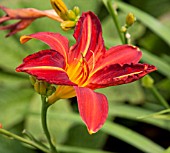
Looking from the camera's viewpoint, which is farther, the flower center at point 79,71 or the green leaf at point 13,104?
the green leaf at point 13,104

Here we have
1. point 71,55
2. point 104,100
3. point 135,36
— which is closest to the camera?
point 104,100

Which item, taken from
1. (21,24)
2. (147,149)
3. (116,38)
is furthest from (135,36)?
(21,24)

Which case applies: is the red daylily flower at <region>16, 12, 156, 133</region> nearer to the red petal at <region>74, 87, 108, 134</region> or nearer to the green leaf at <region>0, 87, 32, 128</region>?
the red petal at <region>74, 87, 108, 134</region>

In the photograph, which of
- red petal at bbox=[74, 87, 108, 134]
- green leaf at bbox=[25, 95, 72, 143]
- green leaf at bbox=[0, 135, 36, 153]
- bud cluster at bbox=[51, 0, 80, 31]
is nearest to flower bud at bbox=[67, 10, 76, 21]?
bud cluster at bbox=[51, 0, 80, 31]

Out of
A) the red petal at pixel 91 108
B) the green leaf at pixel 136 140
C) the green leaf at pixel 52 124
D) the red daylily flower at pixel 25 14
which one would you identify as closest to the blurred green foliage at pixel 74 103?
the green leaf at pixel 52 124

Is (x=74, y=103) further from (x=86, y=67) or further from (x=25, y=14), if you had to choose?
(x=86, y=67)

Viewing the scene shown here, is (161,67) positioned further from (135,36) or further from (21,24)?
(21,24)

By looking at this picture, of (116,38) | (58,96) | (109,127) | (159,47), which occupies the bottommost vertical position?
(159,47)

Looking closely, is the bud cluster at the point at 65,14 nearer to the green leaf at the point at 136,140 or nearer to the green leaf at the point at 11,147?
the green leaf at the point at 136,140
